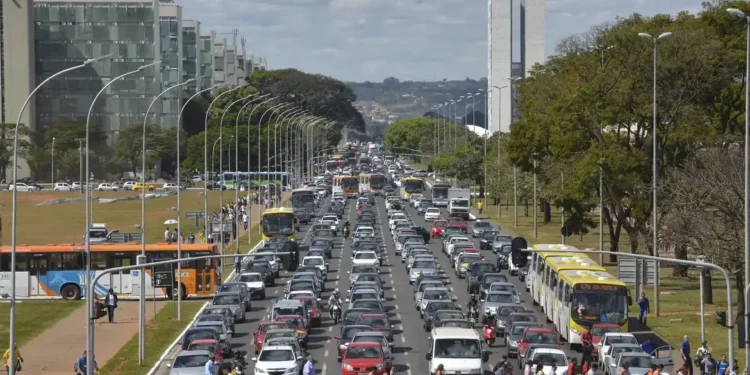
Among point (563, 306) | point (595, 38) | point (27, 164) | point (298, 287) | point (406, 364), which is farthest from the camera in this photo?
point (27, 164)

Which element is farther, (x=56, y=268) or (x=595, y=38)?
(x=595, y=38)

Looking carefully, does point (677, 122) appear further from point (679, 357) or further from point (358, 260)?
point (679, 357)

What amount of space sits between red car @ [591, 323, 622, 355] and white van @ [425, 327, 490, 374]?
478 cm

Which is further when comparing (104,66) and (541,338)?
(104,66)

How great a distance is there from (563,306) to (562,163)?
25.0 metres

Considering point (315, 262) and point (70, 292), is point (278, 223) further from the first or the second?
point (70, 292)

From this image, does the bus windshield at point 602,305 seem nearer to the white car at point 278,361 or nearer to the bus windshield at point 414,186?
the white car at point 278,361

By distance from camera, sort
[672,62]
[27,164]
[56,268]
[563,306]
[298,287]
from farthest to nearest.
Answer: [27,164], [672,62], [56,268], [298,287], [563,306]

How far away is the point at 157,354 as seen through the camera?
151 ft

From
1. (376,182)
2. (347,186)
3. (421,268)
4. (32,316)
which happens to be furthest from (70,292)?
(376,182)

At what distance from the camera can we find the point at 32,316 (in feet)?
187

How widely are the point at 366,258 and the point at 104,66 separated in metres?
126

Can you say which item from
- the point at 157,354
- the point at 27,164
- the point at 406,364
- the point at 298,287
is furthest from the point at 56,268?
the point at 27,164

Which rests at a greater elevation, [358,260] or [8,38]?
[8,38]
